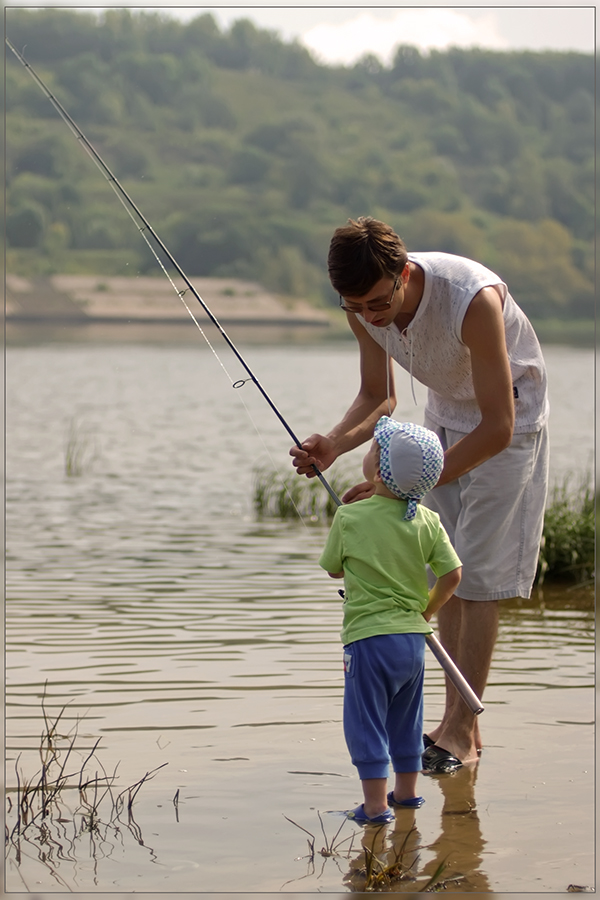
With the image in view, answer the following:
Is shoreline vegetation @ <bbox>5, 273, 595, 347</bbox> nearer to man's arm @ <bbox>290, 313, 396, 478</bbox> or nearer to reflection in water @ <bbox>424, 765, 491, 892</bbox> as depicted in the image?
man's arm @ <bbox>290, 313, 396, 478</bbox>

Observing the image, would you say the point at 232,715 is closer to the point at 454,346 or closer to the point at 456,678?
the point at 456,678

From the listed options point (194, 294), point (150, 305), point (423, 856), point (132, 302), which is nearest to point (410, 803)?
point (423, 856)

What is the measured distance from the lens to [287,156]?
109562 mm

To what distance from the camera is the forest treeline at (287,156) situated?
87.7 m

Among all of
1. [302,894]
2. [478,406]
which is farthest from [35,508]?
[302,894]

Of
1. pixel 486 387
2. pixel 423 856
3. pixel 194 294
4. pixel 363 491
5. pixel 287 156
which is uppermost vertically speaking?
pixel 287 156

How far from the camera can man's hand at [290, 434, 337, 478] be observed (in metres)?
3.77

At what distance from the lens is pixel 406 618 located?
11.1ft

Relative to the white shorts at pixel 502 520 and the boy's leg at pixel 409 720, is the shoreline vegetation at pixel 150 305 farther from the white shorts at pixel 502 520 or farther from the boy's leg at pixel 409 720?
the boy's leg at pixel 409 720

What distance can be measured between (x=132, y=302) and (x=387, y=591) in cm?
8581

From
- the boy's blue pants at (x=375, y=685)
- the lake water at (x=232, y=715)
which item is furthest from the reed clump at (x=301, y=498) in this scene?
the boy's blue pants at (x=375, y=685)

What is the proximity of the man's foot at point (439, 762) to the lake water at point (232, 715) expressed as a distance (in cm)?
6

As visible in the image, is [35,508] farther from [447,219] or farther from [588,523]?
[447,219]

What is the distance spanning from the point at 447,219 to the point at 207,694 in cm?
8811
